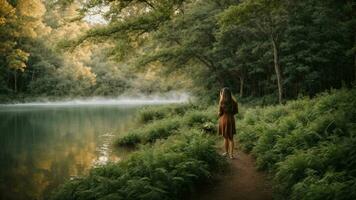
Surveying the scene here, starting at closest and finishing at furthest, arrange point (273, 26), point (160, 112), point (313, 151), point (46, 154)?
point (313, 151), point (46, 154), point (273, 26), point (160, 112)

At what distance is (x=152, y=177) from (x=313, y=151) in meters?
3.78

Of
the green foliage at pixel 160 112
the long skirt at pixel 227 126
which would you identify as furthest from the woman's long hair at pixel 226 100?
the green foliage at pixel 160 112

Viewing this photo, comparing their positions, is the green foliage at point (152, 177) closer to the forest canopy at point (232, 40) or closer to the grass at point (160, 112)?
the forest canopy at point (232, 40)

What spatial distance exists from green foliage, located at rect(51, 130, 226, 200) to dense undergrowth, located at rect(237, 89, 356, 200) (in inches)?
66.8

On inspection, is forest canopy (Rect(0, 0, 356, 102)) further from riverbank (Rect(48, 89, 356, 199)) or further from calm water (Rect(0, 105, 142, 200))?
riverbank (Rect(48, 89, 356, 199))

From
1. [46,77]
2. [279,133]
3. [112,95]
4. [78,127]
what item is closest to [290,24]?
[279,133]

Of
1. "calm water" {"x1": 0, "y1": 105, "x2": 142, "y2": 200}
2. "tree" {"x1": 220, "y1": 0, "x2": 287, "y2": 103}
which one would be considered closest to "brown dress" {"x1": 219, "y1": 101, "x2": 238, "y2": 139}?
"calm water" {"x1": 0, "y1": 105, "x2": 142, "y2": 200}

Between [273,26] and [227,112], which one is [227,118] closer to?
[227,112]

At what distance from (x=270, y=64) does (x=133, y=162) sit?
61.0ft

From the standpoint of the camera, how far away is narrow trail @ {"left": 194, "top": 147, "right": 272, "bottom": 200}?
8.13 meters

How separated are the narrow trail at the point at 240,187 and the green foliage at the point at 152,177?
341 millimetres

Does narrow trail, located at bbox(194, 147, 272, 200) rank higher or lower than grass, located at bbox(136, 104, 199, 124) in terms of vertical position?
lower

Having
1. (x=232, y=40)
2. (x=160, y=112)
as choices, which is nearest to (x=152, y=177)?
(x=232, y=40)

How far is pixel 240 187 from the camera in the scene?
8695 mm
